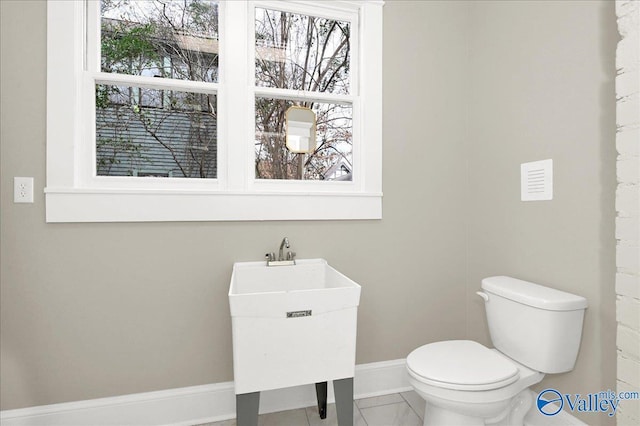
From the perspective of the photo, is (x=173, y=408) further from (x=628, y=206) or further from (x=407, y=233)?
(x=628, y=206)

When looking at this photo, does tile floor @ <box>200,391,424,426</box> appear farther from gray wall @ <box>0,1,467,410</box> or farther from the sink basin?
the sink basin

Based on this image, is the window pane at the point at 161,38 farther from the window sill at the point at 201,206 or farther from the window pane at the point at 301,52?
the window sill at the point at 201,206

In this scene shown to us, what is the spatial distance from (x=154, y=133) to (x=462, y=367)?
6.15 ft

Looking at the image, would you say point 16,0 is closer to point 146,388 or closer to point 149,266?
point 149,266

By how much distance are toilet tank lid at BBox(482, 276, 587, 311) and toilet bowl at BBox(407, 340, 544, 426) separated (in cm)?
28

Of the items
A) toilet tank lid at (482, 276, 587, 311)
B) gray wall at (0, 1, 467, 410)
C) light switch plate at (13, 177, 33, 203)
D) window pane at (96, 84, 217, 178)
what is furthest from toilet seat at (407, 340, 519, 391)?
light switch plate at (13, 177, 33, 203)

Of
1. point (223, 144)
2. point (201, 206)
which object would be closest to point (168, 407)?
point (201, 206)

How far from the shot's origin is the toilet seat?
4.29 feet

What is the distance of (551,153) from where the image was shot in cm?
160

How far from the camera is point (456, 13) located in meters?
2.15

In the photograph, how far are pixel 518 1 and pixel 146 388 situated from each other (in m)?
2.80

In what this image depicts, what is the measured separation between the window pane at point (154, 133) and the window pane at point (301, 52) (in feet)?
1.31

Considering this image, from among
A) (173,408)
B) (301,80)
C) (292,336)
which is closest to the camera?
(292,336)

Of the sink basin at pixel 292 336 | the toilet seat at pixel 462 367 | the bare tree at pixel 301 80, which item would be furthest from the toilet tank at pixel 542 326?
the bare tree at pixel 301 80
